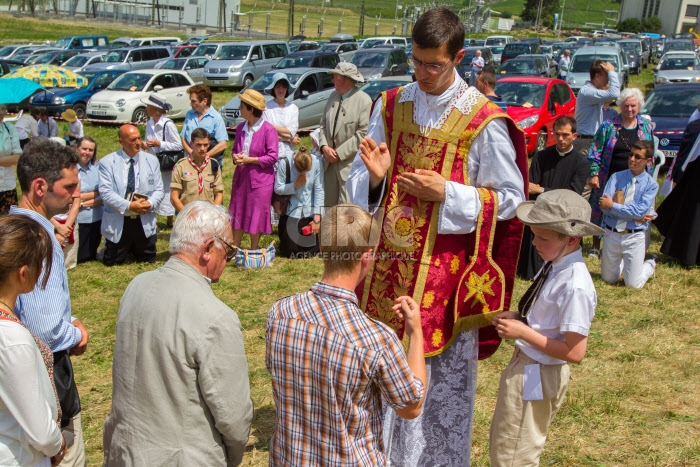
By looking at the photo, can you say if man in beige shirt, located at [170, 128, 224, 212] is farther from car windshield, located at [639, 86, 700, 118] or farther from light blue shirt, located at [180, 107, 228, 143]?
car windshield, located at [639, 86, 700, 118]

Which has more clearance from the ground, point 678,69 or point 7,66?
point 678,69

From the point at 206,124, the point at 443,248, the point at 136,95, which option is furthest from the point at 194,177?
the point at 136,95

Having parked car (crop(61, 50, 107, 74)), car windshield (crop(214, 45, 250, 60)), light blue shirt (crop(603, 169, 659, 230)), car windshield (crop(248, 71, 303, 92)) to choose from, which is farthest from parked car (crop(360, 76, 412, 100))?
parked car (crop(61, 50, 107, 74))

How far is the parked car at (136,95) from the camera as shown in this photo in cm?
1822

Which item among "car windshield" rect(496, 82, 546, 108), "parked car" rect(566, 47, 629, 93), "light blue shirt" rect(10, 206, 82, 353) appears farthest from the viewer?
"parked car" rect(566, 47, 629, 93)

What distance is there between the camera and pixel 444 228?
3.25m

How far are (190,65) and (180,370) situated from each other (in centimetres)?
2700

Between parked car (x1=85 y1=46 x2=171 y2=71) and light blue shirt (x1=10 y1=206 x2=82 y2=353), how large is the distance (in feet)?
78.5

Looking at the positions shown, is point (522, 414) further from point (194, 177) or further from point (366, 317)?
point (194, 177)

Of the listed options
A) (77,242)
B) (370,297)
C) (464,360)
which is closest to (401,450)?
(464,360)

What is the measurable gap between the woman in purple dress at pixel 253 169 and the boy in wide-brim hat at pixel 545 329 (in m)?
5.06

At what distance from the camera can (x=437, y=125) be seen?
3.33 m

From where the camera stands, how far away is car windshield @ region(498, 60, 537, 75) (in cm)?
2164

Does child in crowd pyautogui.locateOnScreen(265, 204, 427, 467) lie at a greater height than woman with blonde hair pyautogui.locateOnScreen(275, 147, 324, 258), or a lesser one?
greater
